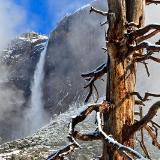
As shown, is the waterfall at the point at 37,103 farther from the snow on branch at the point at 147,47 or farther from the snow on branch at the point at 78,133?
the snow on branch at the point at 147,47

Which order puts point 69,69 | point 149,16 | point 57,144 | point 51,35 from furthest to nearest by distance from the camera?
point 51,35 → point 69,69 → point 149,16 → point 57,144

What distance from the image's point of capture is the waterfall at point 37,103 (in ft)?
267

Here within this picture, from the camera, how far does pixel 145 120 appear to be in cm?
582

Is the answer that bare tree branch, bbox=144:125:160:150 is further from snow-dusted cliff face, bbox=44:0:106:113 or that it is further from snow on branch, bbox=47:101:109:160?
snow-dusted cliff face, bbox=44:0:106:113

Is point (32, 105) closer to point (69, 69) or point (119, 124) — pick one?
point (69, 69)

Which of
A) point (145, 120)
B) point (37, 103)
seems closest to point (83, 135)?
point (145, 120)

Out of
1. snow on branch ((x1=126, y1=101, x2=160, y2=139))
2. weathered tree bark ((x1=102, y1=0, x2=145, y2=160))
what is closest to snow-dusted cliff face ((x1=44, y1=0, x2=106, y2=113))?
weathered tree bark ((x1=102, y1=0, x2=145, y2=160))

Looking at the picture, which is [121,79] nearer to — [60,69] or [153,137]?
[153,137]

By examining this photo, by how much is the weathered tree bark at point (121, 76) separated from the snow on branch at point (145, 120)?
124 mm

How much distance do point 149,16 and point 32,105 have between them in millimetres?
26870

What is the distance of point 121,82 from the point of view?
6195 millimetres

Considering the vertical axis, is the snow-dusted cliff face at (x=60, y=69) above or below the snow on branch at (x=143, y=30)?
above

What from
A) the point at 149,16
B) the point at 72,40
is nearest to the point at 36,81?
the point at 72,40

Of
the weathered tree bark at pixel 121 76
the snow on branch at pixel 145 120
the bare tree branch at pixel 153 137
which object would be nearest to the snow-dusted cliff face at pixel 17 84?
the bare tree branch at pixel 153 137
